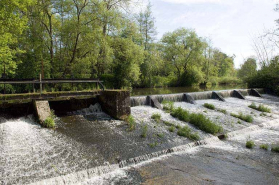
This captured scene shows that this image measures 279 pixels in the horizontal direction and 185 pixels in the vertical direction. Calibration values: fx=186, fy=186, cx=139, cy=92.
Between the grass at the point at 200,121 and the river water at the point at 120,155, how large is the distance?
33 centimetres

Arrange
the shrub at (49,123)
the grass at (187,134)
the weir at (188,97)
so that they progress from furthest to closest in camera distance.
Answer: the weir at (188,97) → the grass at (187,134) → the shrub at (49,123)

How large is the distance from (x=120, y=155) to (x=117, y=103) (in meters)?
3.30

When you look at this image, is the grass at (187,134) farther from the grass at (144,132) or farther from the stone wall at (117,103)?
the stone wall at (117,103)

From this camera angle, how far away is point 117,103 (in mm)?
8477

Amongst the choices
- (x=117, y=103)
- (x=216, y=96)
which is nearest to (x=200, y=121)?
(x=117, y=103)

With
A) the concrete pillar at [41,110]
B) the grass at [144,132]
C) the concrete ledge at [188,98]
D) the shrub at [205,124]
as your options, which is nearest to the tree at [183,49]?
the concrete ledge at [188,98]

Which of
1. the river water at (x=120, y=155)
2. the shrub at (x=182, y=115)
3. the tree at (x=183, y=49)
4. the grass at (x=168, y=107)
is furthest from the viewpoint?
the tree at (x=183, y=49)

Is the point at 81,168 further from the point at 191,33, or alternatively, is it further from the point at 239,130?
the point at 191,33

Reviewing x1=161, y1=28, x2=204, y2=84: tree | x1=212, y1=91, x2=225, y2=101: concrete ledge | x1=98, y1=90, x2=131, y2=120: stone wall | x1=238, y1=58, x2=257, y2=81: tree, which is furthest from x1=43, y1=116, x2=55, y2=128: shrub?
x1=161, y1=28, x2=204, y2=84: tree

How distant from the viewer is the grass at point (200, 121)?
838cm

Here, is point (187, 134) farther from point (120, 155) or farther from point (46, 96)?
point (46, 96)

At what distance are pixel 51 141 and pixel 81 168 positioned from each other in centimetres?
187

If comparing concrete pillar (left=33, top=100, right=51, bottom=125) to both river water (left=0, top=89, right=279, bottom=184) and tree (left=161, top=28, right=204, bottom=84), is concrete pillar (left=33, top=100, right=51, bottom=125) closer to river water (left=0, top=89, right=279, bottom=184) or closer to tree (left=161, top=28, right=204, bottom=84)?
river water (left=0, top=89, right=279, bottom=184)

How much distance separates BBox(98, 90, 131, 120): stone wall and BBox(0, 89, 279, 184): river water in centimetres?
47
